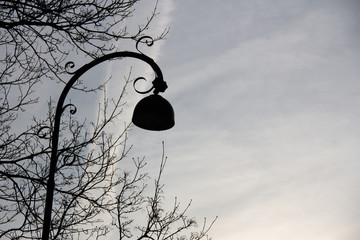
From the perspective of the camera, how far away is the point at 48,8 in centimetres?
575

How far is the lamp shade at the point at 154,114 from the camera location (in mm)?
4168

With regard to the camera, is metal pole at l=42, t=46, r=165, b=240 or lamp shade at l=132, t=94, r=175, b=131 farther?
lamp shade at l=132, t=94, r=175, b=131

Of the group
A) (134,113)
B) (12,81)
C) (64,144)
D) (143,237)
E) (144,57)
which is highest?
(12,81)

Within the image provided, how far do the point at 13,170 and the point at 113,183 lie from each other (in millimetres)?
1910

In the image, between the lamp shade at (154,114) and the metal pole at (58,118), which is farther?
the lamp shade at (154,114)

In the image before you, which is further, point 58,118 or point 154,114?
point 154,114

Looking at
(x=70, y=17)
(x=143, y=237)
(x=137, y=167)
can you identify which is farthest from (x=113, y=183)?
(x=70, y=17)

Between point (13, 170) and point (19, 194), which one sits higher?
point (13, 170)

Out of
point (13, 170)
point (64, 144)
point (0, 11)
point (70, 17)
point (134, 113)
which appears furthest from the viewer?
point (64, 144)

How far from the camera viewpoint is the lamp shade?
417 cm

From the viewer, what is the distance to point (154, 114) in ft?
13.6

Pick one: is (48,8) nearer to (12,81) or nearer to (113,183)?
(12,81)

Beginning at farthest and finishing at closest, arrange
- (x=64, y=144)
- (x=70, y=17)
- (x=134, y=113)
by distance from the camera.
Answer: (x=64, y=144) → (x=70, y=17) → (x=134, y=113)

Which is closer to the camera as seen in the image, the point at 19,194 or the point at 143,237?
the point at 19,194
